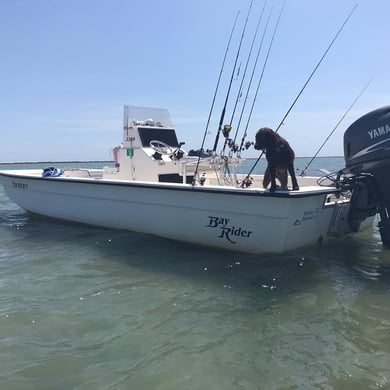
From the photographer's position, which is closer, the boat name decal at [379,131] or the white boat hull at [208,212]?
the boat name decal at [379,131]

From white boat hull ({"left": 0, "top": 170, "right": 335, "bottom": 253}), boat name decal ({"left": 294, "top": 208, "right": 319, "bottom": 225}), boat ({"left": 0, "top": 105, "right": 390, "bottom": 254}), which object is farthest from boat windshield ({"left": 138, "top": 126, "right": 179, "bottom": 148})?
boat name decal ({"left": 294, "top": 208, "right": 319, "bottom": 225})

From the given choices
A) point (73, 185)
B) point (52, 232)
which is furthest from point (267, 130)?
point (52, 232)

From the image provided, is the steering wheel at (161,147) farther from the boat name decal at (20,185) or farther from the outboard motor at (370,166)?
the outboard motor at (370,166)

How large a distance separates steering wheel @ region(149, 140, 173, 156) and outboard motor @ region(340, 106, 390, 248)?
4.23 m

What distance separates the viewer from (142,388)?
2.86m

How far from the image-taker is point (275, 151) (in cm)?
569

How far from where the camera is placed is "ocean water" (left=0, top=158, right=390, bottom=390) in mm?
3029

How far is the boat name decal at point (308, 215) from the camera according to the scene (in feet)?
18.9

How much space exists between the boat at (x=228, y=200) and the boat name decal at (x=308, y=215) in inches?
0.6

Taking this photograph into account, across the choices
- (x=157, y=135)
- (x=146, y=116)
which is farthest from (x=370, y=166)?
(x=146, y=116)

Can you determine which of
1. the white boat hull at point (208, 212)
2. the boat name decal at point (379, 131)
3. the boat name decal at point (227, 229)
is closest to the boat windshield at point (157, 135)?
the white boat hull at point (208, 212)

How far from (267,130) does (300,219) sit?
1.37 metres

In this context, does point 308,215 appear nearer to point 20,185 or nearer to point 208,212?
point 208,212

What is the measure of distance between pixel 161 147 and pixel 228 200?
3.94 metres
